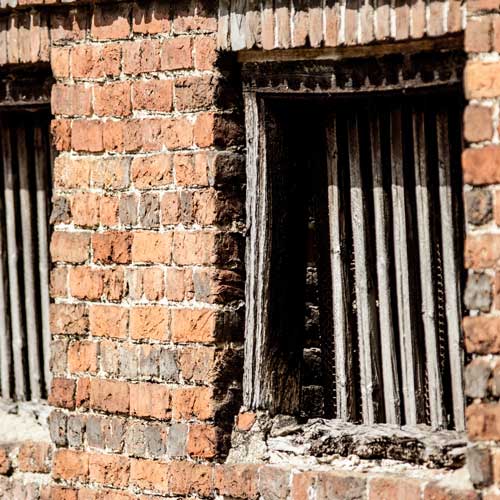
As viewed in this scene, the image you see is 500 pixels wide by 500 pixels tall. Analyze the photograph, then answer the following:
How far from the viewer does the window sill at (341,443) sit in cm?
409

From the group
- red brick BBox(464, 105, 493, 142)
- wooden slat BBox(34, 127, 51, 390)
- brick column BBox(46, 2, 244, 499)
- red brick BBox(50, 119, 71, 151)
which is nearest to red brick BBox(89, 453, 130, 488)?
brick column BBox(46, 2, 244, 499)

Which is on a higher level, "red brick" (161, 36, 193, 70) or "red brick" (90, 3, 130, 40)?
"red brick" (90, 3, 130, 40)

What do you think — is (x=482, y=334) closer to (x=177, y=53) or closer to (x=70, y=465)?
(x=177, y=53)

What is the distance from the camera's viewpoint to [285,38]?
4.18 m

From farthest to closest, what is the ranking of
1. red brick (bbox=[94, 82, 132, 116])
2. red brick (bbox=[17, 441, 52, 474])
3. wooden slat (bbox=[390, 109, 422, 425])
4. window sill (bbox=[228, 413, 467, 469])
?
red brick (bbox=[17, 441, 52, 474]) → red brick (bbox=[94, 82, 132, 116]) → wooden slat (bbox=[390, 109, 422, 425]) → window sill (bbox=[228, 413, 467, 469])

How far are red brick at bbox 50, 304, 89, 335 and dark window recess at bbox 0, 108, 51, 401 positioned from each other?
444mm

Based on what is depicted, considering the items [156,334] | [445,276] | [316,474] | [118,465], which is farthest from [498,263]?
[118,465]

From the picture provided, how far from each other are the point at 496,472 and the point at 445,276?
69cm

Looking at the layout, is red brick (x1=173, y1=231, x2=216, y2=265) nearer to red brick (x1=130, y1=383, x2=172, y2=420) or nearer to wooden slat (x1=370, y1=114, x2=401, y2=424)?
red brick (x1=130, y1=383, x2=172, y2=420)

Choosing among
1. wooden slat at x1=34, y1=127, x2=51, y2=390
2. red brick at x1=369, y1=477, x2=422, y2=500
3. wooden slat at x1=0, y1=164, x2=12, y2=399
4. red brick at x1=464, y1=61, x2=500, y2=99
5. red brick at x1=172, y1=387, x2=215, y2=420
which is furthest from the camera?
wooden slat at x1=0, y1=164, x2=12, y2=399

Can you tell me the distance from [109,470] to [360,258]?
1154 mm

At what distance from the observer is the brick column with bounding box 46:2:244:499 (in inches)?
171

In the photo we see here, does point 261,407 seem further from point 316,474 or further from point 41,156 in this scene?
point 41,156

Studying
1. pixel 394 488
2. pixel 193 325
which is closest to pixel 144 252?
pixel 193 325
